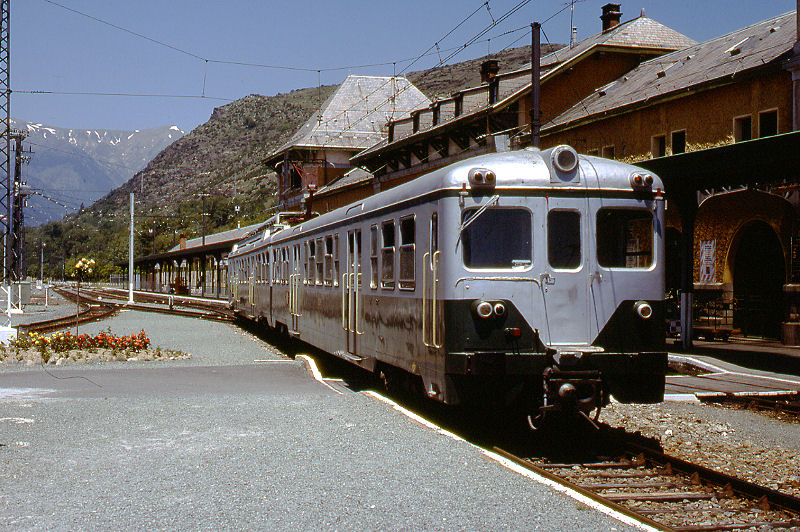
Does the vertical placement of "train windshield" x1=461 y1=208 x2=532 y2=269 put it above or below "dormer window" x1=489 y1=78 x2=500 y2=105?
below

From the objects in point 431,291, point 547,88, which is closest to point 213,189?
point 547,88

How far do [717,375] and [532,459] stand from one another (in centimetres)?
869

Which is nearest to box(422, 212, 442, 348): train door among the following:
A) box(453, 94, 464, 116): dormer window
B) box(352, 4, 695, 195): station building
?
box(352, 4, 695, 195): station building

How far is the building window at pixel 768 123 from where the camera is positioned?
2255cm

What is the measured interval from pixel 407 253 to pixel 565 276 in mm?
2022

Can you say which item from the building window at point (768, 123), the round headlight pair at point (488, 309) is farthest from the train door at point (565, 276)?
the building window at point (768, 123)

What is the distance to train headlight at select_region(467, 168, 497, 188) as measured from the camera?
28.8ft

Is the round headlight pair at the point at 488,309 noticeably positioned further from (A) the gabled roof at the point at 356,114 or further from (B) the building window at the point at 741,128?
(A) the gabled roof at the point at 356,114

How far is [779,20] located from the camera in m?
27.1

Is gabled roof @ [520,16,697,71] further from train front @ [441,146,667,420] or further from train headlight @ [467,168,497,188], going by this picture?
train headlight @ [467,168,497,188]

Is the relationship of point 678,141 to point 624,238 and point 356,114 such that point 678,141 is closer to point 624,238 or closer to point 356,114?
point 624,238

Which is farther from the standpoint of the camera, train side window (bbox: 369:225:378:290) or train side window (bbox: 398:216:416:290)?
train side window (bbox: 369:225:378:290)

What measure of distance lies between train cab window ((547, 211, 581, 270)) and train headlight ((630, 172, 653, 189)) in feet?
2.38

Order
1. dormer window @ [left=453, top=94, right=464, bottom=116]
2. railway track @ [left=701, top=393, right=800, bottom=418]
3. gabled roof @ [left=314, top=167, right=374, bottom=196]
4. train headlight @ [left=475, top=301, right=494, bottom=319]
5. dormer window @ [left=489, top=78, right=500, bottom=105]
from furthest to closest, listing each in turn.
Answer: gabled roof @ [left=314, top=167, right=374, bottom=196] → dormer window @ [left=453, top=94, right=464, bottom=116] → dormer window @ [left=489, top=78, right=500, bottom=105] → railway track @ [left=701, top=393, right=800, bottom=418] → train headlight @ [left=475, top=301, right=494, bottom=319]
